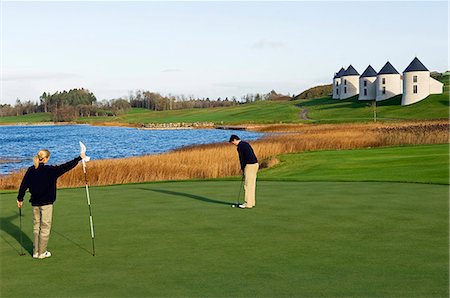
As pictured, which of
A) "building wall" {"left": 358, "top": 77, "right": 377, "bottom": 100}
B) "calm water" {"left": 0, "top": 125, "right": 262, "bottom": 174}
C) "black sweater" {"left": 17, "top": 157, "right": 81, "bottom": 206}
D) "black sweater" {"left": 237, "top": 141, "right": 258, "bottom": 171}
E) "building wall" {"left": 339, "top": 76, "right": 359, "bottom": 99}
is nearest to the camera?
"black sweater" {"left": 17, "top": 157, "right": 81, "bottom": 206}

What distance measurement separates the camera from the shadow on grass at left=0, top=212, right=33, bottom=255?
10.3 m

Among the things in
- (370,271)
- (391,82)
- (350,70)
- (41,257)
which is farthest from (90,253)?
(350,70)

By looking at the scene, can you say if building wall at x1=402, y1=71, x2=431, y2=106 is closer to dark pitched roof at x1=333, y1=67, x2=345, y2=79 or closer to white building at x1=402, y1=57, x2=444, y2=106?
white building at x1=402, y1=57, x2=444, y2=106

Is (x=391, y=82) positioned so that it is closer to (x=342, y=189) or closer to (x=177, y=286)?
(x=342, y=189)

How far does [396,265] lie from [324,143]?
33619mm

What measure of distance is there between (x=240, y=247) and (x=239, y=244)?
0.22 meters

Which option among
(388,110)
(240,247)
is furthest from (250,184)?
(388,110)

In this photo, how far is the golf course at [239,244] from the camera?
7371mm

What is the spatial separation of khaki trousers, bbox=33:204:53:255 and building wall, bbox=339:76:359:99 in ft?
476

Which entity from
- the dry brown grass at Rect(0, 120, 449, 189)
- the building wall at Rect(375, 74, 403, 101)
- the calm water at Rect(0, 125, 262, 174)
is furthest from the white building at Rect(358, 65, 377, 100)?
the dry brown grass at Rect(0, 120, 449, 189)

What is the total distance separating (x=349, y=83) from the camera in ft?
493

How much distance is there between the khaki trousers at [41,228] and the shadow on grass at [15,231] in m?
0.43

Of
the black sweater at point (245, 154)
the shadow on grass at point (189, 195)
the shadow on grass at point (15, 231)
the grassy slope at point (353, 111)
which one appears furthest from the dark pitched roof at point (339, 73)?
the shadow on grass at point (15, 231)

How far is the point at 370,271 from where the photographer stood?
7.98m
